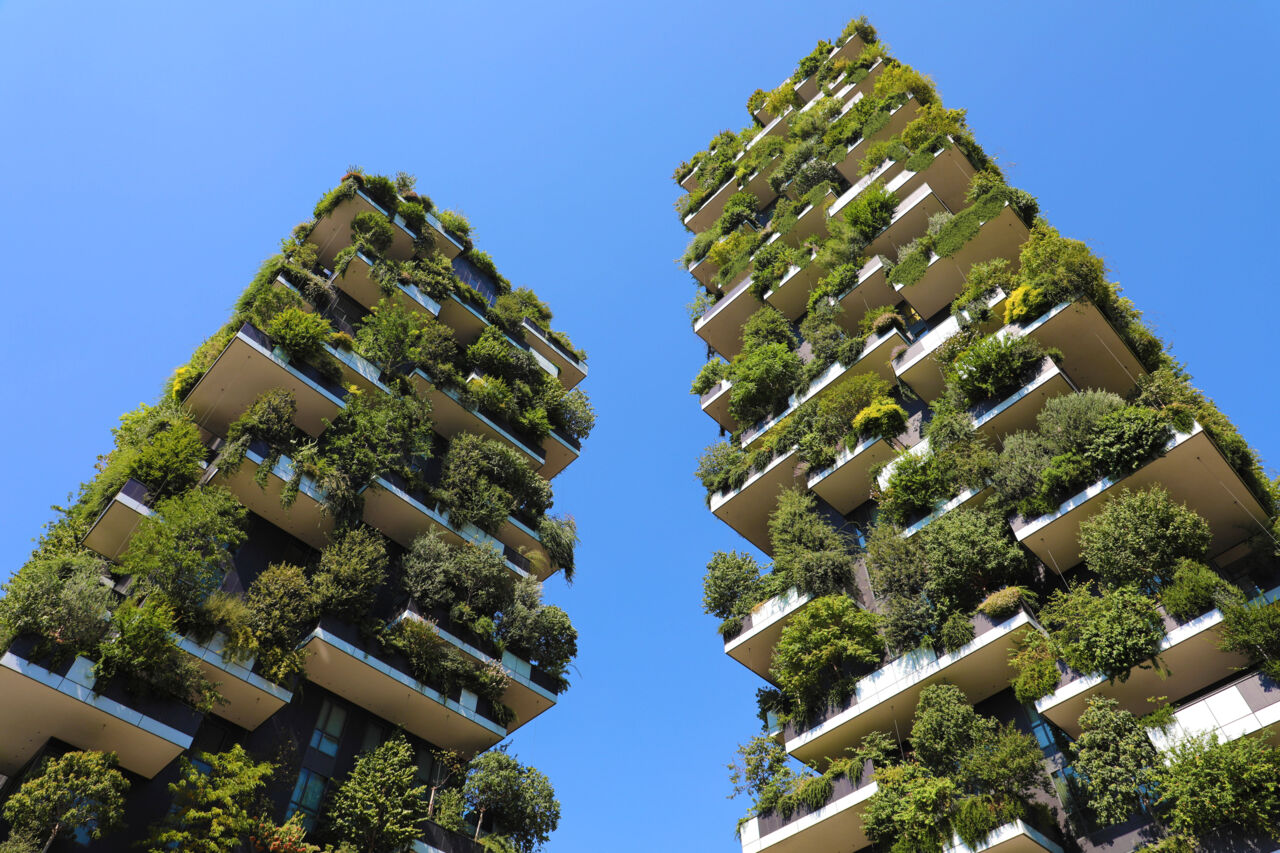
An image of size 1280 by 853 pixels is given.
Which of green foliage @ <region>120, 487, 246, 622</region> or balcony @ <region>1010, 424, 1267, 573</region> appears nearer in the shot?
balcony @ <region>1010, 424, 1267, 573</region>

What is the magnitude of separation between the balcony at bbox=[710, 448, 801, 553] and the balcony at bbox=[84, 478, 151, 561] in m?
18.8

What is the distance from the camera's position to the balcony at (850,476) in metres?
26.7

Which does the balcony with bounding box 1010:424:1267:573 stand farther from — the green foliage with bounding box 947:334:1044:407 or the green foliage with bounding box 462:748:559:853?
the green foliage with bounding box 462:748:559:853

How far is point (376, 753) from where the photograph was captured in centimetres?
2127

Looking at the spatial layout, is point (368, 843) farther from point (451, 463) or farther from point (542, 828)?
point (451, 463)

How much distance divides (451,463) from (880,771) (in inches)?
658

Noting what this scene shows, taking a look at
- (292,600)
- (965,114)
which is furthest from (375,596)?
(965,114)

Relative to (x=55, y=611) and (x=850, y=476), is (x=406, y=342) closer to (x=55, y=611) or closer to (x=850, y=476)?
(x=55, y=611)

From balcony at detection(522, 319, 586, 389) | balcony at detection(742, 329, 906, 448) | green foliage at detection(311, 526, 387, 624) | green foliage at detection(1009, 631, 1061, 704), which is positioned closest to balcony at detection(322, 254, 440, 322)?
balcony at detection(522, 319, 586, 389)

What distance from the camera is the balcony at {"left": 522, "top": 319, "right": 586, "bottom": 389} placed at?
37.4 meters

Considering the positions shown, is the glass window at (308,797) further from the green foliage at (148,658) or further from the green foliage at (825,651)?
the green foliage at (825,651)

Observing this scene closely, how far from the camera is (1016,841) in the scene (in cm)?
1717

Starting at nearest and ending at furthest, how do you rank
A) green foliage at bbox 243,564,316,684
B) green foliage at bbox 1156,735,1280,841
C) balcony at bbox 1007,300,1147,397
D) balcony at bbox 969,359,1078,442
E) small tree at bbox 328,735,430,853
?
green foliage at bbox 1156,735,1280,841, small tree at bbox 328,735,430,853, green foliage at bbox 243,564,316,684, balcony at bbox 969,359,1078,442, balcony at bbox 1007,300,1147,397

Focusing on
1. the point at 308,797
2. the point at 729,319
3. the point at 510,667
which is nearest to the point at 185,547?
the point at 308,797
